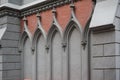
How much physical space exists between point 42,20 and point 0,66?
2759mm

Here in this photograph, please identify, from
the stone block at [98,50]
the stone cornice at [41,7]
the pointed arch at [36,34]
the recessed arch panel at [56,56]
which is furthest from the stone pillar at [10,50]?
the stone block at [98,50]

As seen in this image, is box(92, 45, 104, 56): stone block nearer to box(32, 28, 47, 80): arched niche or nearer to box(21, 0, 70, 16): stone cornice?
box(21, 0, 70, 16): stone cornice

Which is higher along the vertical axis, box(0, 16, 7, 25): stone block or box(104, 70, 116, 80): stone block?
box(0, 16, 7, 25): stone block

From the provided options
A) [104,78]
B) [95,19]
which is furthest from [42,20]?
[104,78]

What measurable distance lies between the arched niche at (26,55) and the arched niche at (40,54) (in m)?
0.47

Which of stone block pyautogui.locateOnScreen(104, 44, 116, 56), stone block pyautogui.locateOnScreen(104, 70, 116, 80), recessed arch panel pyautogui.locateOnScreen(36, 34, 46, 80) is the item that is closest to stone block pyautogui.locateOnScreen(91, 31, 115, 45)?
stone block pyautogui.locateOnScreen(104, 44, 116, 56)

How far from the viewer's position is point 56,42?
9969 millimetres

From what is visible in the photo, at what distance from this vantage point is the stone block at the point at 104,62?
703 cm

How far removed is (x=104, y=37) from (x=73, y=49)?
2148mm

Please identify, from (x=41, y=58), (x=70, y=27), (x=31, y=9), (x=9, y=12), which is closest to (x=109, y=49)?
(x=70, y=27)

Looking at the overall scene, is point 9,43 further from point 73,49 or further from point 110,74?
point 110,74

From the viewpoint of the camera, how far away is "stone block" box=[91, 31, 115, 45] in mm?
7107

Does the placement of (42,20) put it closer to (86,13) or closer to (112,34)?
(86,13)

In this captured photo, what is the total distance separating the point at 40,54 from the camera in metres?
10.6
